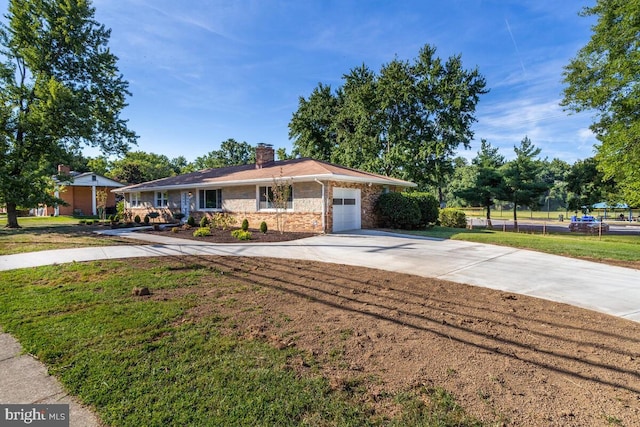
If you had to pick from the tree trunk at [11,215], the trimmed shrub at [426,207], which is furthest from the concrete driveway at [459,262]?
the tree trunk at [11,215]

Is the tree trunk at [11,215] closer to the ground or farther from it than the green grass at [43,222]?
farther from it

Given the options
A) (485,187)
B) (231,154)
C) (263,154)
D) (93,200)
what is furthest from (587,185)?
(231,154)

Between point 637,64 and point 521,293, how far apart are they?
51.8 feet

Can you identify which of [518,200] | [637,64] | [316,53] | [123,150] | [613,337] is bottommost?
[613,337]

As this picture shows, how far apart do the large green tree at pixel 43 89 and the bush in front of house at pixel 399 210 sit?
16844 millimetres

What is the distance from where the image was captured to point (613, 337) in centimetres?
366

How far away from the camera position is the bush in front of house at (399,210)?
52.4 ft

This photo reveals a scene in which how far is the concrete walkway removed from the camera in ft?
9.21

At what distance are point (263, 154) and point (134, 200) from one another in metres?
12.2

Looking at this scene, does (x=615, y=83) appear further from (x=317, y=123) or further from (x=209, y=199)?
(x=317, y=123)

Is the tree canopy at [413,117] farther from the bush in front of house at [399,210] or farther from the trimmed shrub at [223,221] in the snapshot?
the trimmed shrub at [223,221]

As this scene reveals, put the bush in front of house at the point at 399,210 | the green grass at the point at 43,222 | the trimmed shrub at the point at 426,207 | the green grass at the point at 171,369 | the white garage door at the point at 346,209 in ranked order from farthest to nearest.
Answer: the green grass at the point at 43,222 → the trimmed shrub at the point at 426,207 → the bush in front of house at the point at 399,210 → the white garage door at the point at 346,209 → the green grass at the point at 171,369

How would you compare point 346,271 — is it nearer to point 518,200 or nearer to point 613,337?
point 613,337

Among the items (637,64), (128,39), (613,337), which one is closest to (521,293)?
(613,337)
